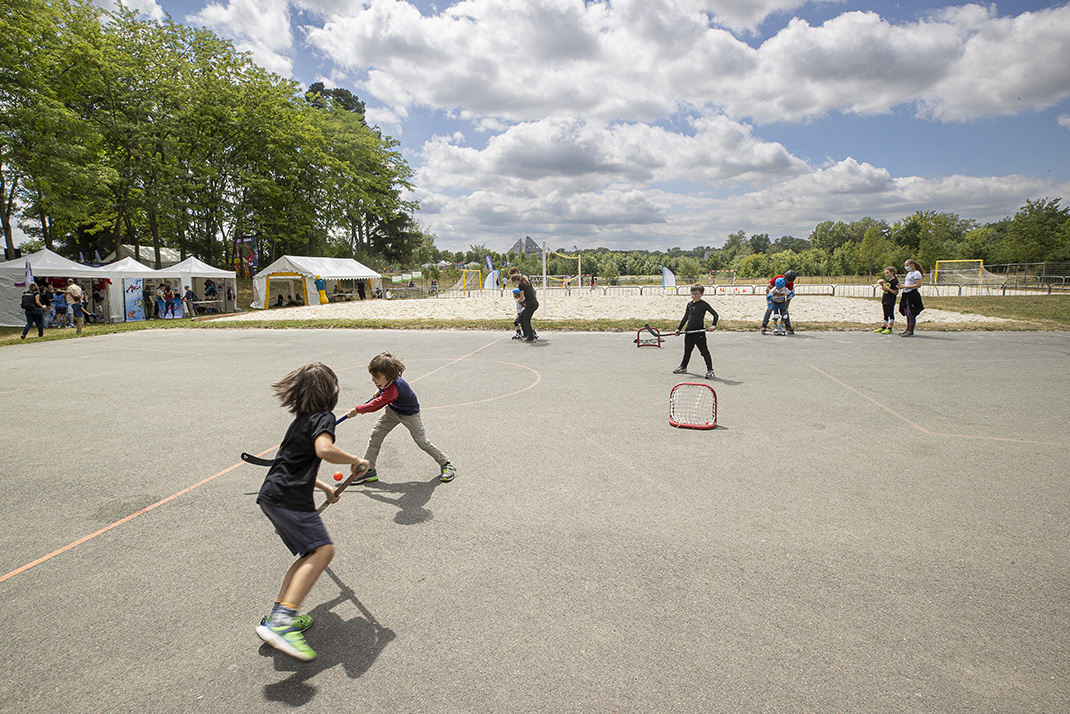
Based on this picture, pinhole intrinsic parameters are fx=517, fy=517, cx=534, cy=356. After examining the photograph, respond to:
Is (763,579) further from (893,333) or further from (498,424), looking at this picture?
(893,333)

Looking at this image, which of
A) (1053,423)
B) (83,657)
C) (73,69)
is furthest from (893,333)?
(73,69)

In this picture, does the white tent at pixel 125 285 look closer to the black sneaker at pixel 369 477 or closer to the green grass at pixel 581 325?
the green grass at pixel 581 325

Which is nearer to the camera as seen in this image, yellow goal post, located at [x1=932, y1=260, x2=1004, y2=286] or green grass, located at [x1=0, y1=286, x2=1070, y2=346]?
green grass, located at [x1=0, y1=286, x2=1070, y2=346]

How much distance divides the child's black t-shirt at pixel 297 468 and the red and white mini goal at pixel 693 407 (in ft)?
14.1

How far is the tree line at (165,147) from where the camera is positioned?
79.1ft

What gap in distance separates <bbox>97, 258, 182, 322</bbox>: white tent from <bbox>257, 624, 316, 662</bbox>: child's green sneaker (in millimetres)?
30220

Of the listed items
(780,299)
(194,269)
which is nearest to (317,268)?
(194,269)

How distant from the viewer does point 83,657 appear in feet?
9.23

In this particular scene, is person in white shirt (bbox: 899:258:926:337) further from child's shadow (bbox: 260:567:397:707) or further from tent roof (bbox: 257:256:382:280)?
tent roof (bbox: 257:256:382:280)

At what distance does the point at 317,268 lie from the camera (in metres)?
35.7

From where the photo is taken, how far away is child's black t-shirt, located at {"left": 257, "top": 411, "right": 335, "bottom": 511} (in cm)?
305

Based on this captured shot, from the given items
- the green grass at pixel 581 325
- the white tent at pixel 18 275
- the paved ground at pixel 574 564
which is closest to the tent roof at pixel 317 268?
the green grass at pixel 581 325

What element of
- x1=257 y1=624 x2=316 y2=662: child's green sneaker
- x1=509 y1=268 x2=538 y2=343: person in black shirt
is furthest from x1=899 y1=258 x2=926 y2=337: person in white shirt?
x1=257 y1=624 x2=316 y2=662: child's green sneaker

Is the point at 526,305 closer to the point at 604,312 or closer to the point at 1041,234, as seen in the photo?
the point at 604,312
